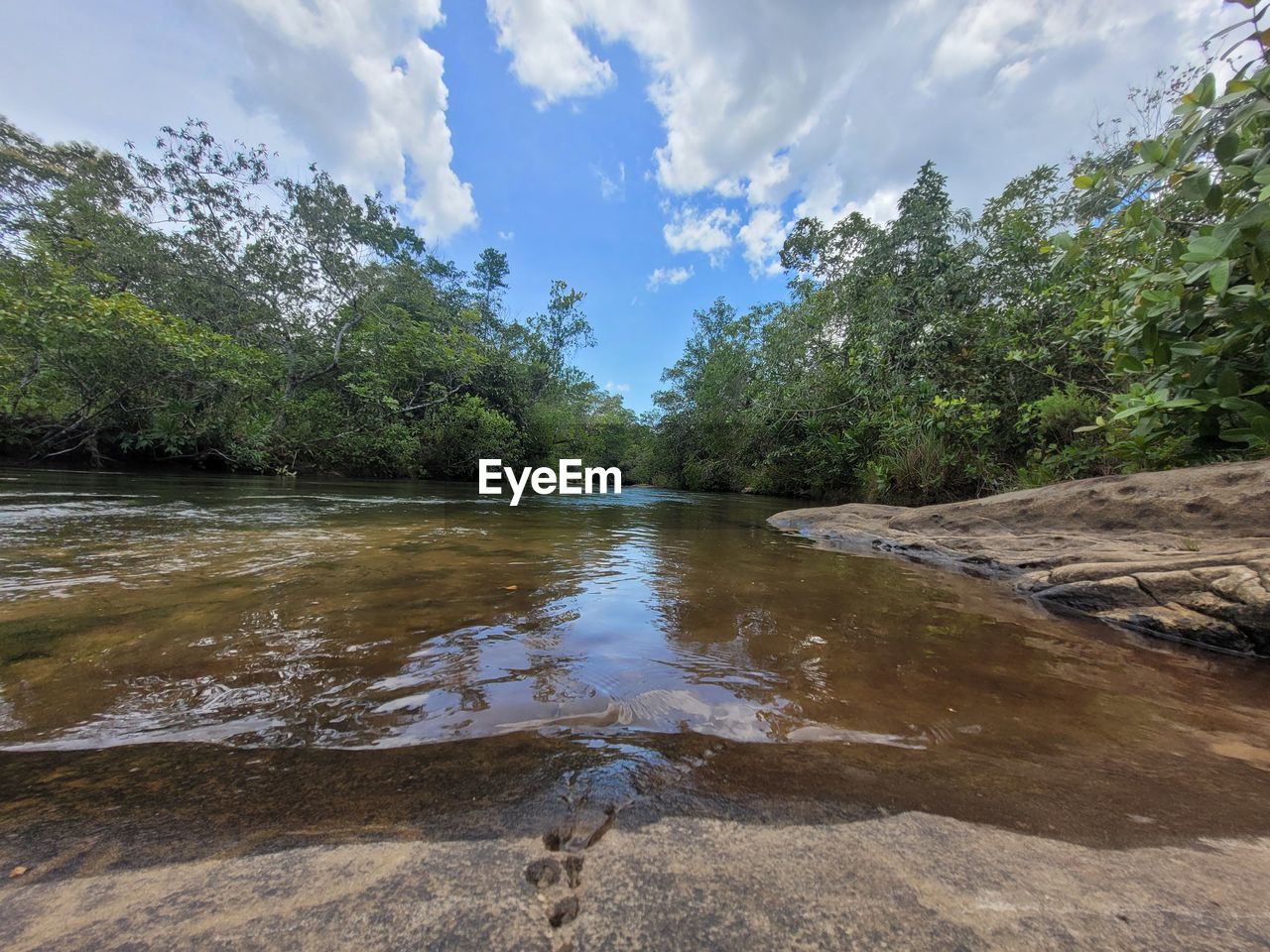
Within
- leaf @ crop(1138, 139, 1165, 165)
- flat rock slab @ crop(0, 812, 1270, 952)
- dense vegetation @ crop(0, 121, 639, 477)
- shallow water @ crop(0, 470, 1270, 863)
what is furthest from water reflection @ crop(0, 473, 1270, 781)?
dense vegetation @ crop(0, 121, 639, 477)

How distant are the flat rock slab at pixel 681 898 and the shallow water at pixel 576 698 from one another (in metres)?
0.13

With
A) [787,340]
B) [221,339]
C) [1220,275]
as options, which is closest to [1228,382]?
[1220,275]

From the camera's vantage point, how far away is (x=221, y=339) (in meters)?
11.2

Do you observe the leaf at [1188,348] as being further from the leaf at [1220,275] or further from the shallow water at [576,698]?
the shallow water at [576,698]

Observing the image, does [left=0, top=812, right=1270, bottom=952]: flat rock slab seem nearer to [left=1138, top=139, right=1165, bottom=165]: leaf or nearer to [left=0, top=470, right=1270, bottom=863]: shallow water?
[left=0, top=470, right=1270, bottom=863]: shallow water

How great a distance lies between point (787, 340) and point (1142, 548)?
34.8 ft

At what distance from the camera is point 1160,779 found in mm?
A: 1123

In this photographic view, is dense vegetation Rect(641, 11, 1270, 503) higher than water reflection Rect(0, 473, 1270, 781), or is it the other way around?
dense vegetation Rect(641, 11, 1270, 503)

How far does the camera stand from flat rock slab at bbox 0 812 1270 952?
0.64 metres

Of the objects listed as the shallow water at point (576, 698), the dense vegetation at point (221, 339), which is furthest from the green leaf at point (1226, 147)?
the dense vegetation at point (221, 339)

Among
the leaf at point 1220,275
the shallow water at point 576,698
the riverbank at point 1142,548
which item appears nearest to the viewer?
the shallow water at point 576,698

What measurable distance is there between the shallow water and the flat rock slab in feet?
0.42

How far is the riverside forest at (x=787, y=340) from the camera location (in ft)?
9.65

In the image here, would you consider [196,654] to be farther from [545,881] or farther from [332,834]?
[545,881]
